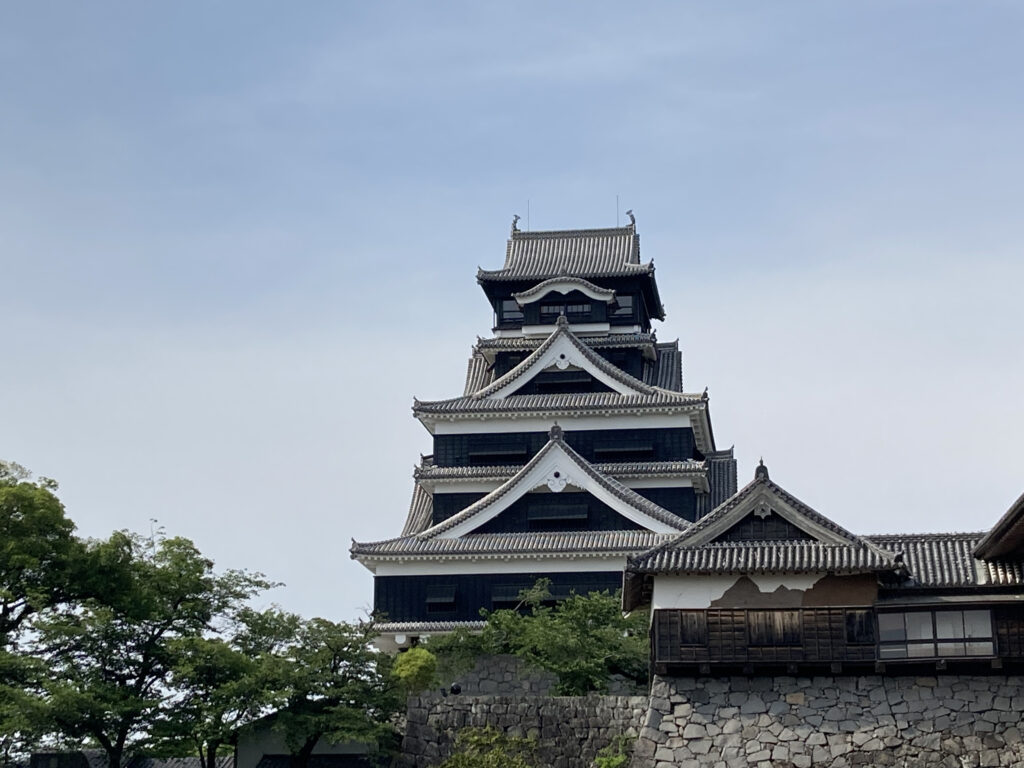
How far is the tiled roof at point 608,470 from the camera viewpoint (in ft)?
138

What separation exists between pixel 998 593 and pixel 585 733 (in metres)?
7.31

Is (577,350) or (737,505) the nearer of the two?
(737,505)

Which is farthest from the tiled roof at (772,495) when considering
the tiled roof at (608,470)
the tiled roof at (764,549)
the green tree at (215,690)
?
the tiled roof at (608,470)

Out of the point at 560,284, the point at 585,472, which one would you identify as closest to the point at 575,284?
the point at 560,284

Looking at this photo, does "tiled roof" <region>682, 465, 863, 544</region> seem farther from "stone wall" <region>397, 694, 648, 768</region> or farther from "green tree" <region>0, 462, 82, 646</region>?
"green tree" <region>0, 462, 82, 646</region>

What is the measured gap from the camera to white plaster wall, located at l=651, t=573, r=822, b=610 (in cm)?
2809

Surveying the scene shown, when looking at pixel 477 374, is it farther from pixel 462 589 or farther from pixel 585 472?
pixel 462 589

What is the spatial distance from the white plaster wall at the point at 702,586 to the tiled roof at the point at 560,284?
66.6 feet

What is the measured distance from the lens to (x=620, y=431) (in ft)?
143

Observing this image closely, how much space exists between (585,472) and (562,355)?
18.0ft

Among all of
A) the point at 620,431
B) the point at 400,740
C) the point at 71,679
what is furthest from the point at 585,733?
the point at 620,431

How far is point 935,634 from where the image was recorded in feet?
89.2

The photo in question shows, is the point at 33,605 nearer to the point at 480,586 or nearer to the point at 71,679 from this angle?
the point at 71,679

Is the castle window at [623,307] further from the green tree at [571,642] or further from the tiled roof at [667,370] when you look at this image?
the green tree at [571,642]
